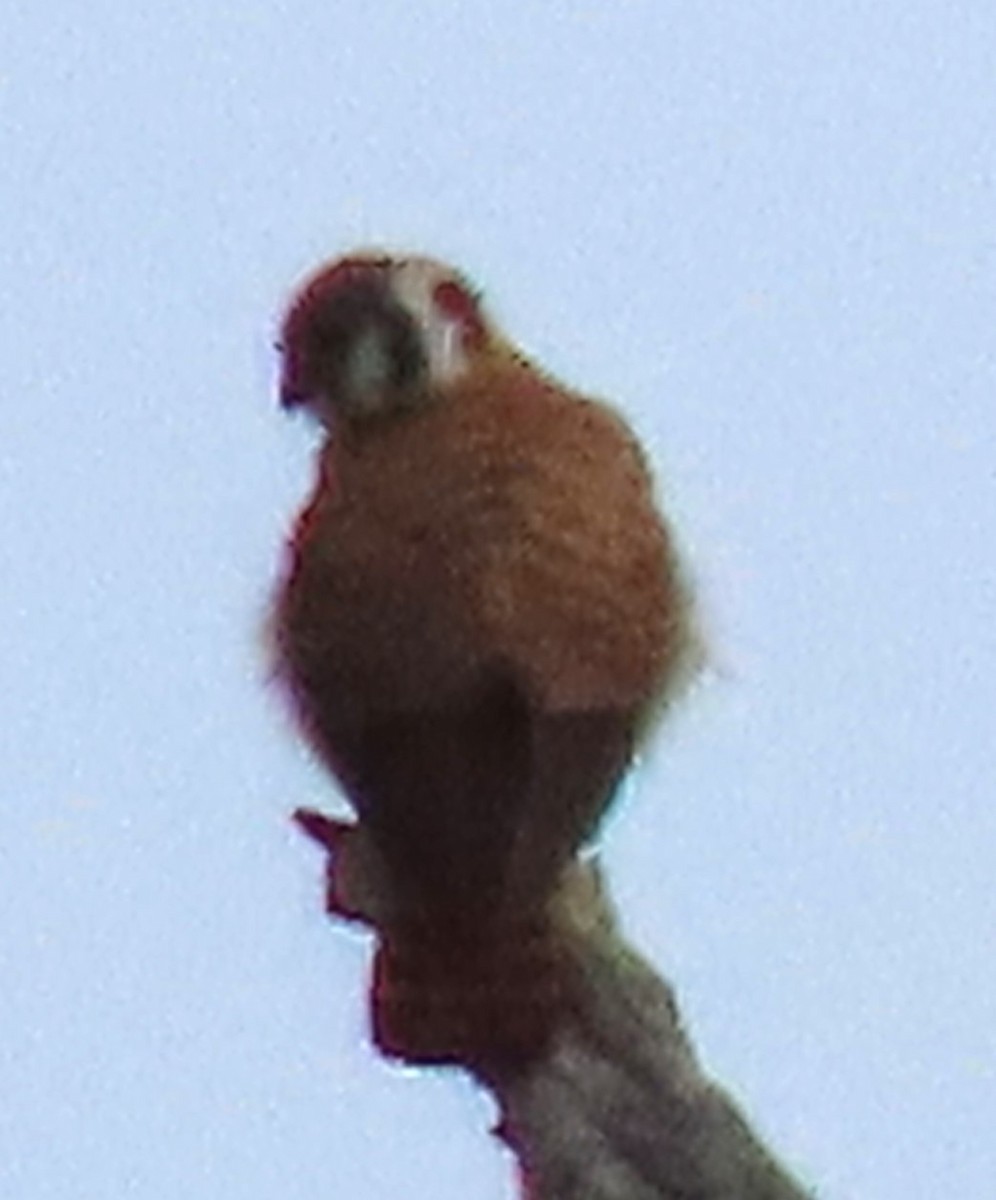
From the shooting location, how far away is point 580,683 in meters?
1.03

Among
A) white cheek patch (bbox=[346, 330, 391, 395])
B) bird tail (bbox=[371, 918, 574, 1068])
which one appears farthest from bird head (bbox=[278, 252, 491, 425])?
bird tail (bbox=[371, 918, 574, 1068])

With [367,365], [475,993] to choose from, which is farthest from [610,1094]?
[367,365]

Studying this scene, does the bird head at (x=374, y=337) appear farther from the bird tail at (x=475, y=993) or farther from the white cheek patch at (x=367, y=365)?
the bird tail at (x=475, y=993)

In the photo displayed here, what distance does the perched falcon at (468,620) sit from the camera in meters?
1.03

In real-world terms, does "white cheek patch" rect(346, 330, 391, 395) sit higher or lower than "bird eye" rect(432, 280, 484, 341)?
lower

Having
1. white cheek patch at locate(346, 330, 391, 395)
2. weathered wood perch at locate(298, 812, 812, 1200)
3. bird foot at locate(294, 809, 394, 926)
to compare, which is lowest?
weathered wood perch at locate(298, 812, 812, 1200)

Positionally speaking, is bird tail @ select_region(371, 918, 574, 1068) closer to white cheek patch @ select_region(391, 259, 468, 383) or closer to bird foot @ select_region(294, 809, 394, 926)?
bird foot @ select_region(294, 809, 394, 926)

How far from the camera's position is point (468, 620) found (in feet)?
3.35

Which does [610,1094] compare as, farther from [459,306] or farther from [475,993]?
[459,306]

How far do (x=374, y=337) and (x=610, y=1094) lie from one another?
0.55 feet

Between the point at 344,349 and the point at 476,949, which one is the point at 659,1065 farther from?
the point at 344,349

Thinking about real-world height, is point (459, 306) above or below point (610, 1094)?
above

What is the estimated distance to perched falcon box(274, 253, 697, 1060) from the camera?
103 cm

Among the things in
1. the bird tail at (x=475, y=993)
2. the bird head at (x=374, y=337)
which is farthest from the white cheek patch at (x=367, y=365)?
the bird tail at (x=475, y=993)
